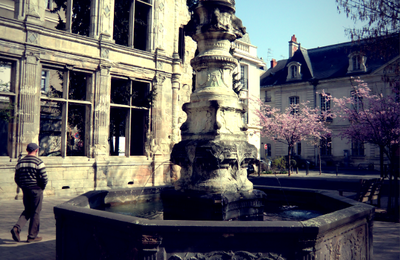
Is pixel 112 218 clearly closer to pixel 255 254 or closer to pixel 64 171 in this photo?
pixel 255 254

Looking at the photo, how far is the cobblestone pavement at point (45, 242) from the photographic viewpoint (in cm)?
514

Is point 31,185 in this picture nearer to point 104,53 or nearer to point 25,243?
point 25,243

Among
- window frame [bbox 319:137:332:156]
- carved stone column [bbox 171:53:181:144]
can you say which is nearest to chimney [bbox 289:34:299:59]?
window frame [bbox 319:137:332:156]

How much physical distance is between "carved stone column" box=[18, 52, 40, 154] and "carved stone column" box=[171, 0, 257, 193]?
7.81 meters

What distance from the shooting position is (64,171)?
11969mm

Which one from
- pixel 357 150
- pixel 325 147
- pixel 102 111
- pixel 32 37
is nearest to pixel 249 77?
pixel 325 147

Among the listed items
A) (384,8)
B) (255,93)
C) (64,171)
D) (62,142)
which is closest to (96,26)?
(62,142)

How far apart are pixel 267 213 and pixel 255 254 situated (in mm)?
2726

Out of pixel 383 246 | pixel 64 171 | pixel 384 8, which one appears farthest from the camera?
pixel 64 171

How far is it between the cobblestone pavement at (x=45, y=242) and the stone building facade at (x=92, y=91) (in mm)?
3715

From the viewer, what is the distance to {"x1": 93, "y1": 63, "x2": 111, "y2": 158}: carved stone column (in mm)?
13016

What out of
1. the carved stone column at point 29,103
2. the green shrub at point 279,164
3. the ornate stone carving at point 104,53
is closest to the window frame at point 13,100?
the carved stone column at point 29,103

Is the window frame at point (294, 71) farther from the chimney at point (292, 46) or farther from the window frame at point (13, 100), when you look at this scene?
the window frame at point (13, 100)

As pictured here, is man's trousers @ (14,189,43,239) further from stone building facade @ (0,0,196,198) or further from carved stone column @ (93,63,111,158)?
carved stone column @ (93,63,111,158)
